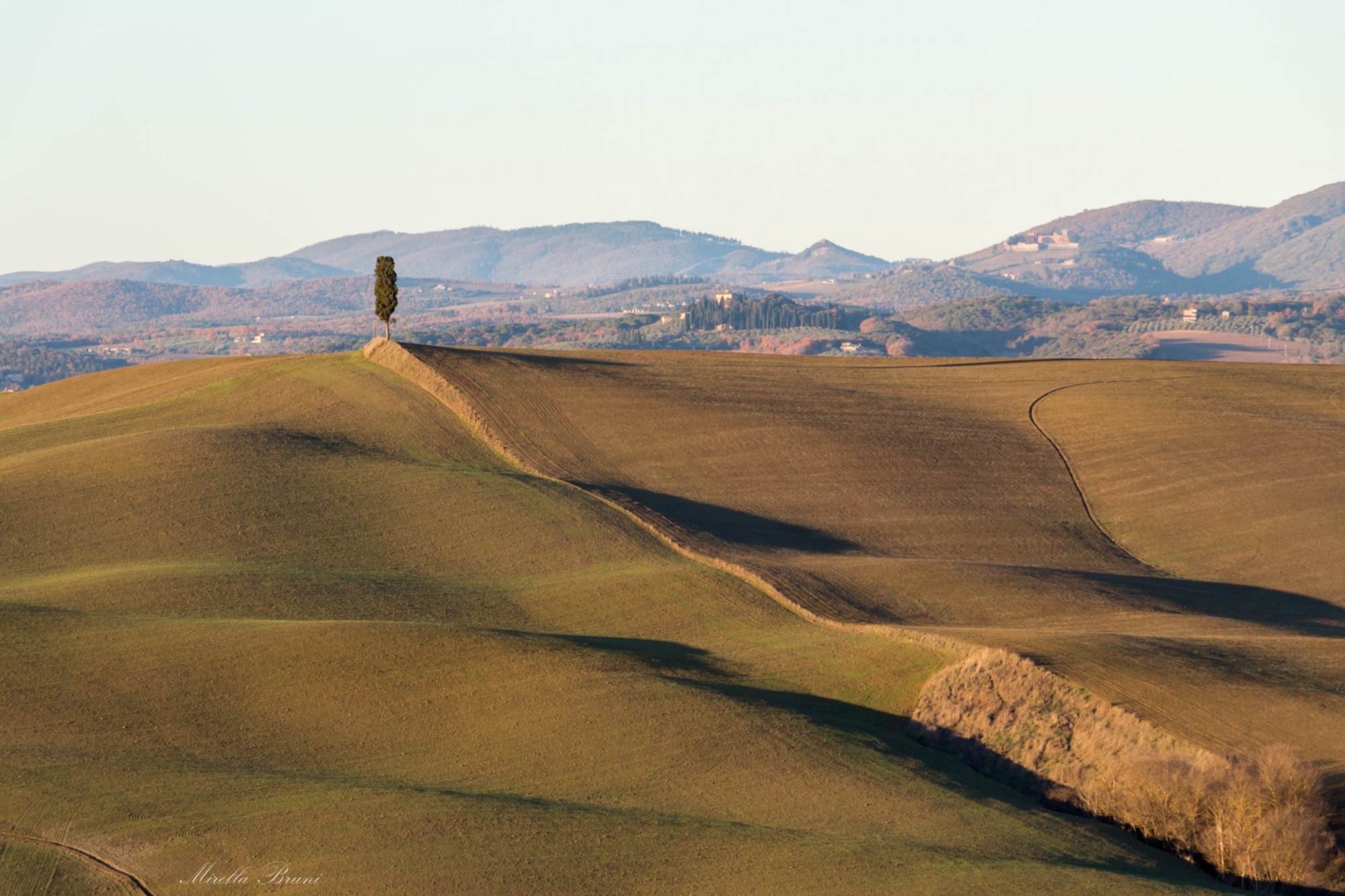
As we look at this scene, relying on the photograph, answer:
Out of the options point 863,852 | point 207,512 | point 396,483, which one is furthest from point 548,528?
point 863,852

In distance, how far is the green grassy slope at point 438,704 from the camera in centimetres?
2442

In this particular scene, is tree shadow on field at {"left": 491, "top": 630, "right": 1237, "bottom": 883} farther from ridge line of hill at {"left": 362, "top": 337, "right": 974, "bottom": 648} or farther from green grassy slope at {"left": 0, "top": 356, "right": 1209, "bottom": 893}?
ridge line of hill at {"left": 362, "top": 337, "right": 974, "bottom": 648}

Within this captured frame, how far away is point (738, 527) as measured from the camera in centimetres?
5734

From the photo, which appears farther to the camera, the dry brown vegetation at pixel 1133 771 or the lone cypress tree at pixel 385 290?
the lone cypress tree at pixel 385 290

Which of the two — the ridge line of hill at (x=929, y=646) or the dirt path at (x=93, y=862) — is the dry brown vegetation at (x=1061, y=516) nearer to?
the ridge line of hill at (x=929, y=646)

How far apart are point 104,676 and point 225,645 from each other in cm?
331

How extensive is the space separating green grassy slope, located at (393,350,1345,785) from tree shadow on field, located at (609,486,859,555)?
17 centimetres

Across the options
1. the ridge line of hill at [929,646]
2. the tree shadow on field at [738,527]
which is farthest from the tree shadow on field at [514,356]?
the tree shadow on field at [738,527]

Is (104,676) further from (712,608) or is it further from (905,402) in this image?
(905,402)

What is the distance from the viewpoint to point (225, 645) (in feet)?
117

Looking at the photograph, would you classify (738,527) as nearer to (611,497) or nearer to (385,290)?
(611,497)

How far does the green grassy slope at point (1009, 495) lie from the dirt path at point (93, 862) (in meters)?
24.5

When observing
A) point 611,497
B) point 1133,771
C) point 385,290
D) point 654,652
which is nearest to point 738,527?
point 611,497

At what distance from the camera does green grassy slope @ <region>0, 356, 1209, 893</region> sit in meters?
24.4
